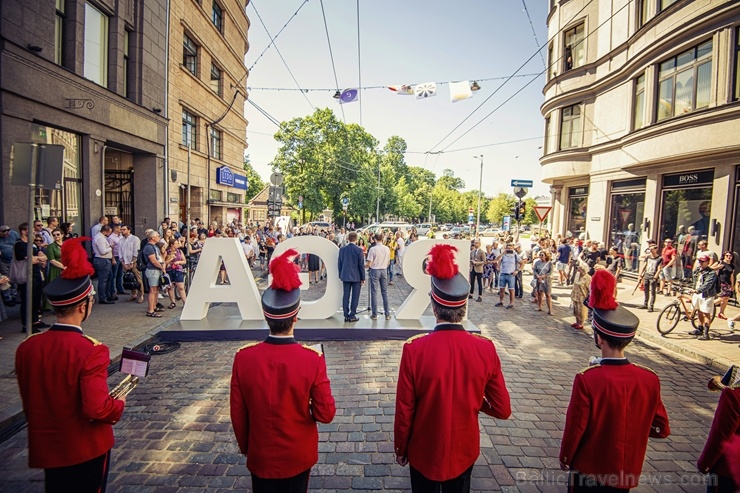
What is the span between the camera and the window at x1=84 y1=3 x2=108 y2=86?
1162 cm

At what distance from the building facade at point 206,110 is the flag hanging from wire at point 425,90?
704 centimetres

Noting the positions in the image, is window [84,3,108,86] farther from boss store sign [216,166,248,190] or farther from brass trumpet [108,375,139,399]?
brass trumpet [108,375,139,399]

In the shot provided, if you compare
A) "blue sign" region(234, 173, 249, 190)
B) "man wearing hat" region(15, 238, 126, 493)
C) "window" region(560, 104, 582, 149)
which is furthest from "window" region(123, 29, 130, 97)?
"window" region(560, 104, 582, 149)

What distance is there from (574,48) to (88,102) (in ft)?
73.4

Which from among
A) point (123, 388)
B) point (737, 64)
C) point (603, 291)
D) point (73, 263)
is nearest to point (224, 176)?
point (73, 263)

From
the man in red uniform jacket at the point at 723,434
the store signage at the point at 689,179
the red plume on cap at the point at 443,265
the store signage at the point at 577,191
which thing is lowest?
the man in red uniform jacket at the point at 723,434

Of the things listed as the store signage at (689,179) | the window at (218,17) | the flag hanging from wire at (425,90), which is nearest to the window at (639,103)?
the store signage at (689,179)

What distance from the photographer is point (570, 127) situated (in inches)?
795

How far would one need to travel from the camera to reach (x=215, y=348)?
7211mm

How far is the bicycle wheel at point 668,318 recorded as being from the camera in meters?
8.64

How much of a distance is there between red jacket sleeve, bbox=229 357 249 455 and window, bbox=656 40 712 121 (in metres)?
16.7

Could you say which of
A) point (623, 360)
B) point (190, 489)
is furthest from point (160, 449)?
point (623, 360)

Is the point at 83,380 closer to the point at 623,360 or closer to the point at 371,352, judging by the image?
the point at 623,360

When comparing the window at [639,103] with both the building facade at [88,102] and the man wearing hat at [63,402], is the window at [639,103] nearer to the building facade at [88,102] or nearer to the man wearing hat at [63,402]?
the man wearing hat at [63,402]
